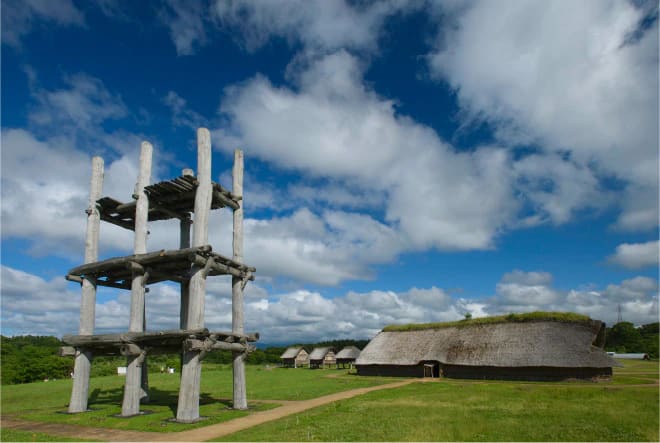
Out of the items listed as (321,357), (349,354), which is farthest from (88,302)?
(321,357)

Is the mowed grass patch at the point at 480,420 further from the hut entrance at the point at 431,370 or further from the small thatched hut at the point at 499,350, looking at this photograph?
the hut entrance at the point at 431,370

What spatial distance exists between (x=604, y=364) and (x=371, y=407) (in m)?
22.8

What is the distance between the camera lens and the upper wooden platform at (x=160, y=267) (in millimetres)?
18062

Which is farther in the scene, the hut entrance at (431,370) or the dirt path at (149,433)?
the hut entrance at (431,370)

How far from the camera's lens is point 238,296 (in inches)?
821

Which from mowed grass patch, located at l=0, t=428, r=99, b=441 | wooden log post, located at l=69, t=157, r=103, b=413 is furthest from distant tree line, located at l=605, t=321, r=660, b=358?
mowed grass patch, located at l=0, t=428, r=99, b=441

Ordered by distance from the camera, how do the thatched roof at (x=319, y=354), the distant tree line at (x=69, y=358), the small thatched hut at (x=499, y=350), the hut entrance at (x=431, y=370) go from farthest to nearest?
the thatched roof at (x=319, y=354)
the distant tree line at (x=69, y=358)
the hut entrance at (x=431, y=370)
the small thatched hut at (x=499, y=350)

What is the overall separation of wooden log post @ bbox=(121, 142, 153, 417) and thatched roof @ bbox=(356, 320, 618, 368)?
2773 cm

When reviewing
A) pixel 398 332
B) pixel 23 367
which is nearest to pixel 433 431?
pixel 398 332

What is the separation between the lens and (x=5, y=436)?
1438 centimetres

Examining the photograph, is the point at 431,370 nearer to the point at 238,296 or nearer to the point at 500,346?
the point at 500,346

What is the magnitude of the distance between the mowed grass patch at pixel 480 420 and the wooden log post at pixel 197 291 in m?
3.40

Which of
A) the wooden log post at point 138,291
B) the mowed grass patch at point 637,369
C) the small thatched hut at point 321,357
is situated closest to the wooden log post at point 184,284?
the wooden log post at point 138,291

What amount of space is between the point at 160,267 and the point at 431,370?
96.6 feet
